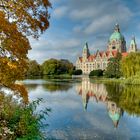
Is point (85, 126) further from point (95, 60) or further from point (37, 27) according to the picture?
point (95, 60)

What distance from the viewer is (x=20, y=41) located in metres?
8.12

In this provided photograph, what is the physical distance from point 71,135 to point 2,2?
4.98 metres

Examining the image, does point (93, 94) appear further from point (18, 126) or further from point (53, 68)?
point (53, 68)

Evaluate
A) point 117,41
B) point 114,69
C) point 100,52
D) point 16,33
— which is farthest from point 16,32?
point 117,41

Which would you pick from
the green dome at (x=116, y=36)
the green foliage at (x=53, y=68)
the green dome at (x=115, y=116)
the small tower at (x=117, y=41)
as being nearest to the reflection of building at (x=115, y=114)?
the green dome at (x=115, y=116)

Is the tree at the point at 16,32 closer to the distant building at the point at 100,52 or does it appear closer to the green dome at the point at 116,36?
the distant building at the point at 100,52

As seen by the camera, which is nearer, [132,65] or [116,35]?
[132,65]

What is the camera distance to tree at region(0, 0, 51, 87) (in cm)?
790

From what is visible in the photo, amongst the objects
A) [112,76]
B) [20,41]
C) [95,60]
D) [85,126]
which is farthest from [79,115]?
[95,60]

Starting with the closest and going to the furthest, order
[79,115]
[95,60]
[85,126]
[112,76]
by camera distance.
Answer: [85,126]
[79,115]
[112,76]
[95,60]

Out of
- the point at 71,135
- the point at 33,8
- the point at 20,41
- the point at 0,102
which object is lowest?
the point at 71,135

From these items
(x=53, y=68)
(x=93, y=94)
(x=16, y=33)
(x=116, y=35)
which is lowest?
(x=93, y=94)

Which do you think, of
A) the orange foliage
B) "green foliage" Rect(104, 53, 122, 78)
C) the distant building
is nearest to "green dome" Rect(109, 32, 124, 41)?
the distant building

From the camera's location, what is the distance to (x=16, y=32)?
8.09 m
